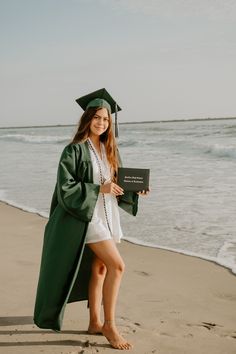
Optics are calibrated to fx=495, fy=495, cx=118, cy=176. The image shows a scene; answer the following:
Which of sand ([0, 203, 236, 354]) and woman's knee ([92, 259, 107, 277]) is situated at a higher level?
woman's knee ([92, 259, 107, 277])

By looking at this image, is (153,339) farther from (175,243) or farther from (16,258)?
(175,243)

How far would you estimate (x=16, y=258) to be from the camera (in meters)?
5.27

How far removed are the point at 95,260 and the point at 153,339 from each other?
0.67 meters

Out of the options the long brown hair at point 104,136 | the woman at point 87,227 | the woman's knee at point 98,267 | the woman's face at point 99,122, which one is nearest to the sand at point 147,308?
the woman at point 87,227

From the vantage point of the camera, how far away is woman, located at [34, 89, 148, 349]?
304 centimetres

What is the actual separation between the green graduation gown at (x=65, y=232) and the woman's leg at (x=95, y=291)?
161mm

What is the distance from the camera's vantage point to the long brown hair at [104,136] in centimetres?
326

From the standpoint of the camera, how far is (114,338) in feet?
10.4

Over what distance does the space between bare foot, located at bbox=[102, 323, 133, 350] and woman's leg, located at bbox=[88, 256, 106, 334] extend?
0.14 metres

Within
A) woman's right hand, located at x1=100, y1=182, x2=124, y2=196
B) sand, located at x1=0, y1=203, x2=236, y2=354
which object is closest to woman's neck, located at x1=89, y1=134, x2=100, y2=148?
woman's right hand, located at x1=100, y1=182, x2=124, y2=196

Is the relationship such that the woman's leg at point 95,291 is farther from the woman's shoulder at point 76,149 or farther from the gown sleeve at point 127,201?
the woman's shoulder at point 76,149

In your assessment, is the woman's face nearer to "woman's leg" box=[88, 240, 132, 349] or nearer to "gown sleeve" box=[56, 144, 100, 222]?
"gown sleeve" box=[56, 144, 100, 222]

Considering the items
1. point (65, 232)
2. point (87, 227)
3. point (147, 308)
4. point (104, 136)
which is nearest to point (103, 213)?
point (87, 227)

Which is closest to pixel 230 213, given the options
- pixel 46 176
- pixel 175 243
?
pixel 175 243
